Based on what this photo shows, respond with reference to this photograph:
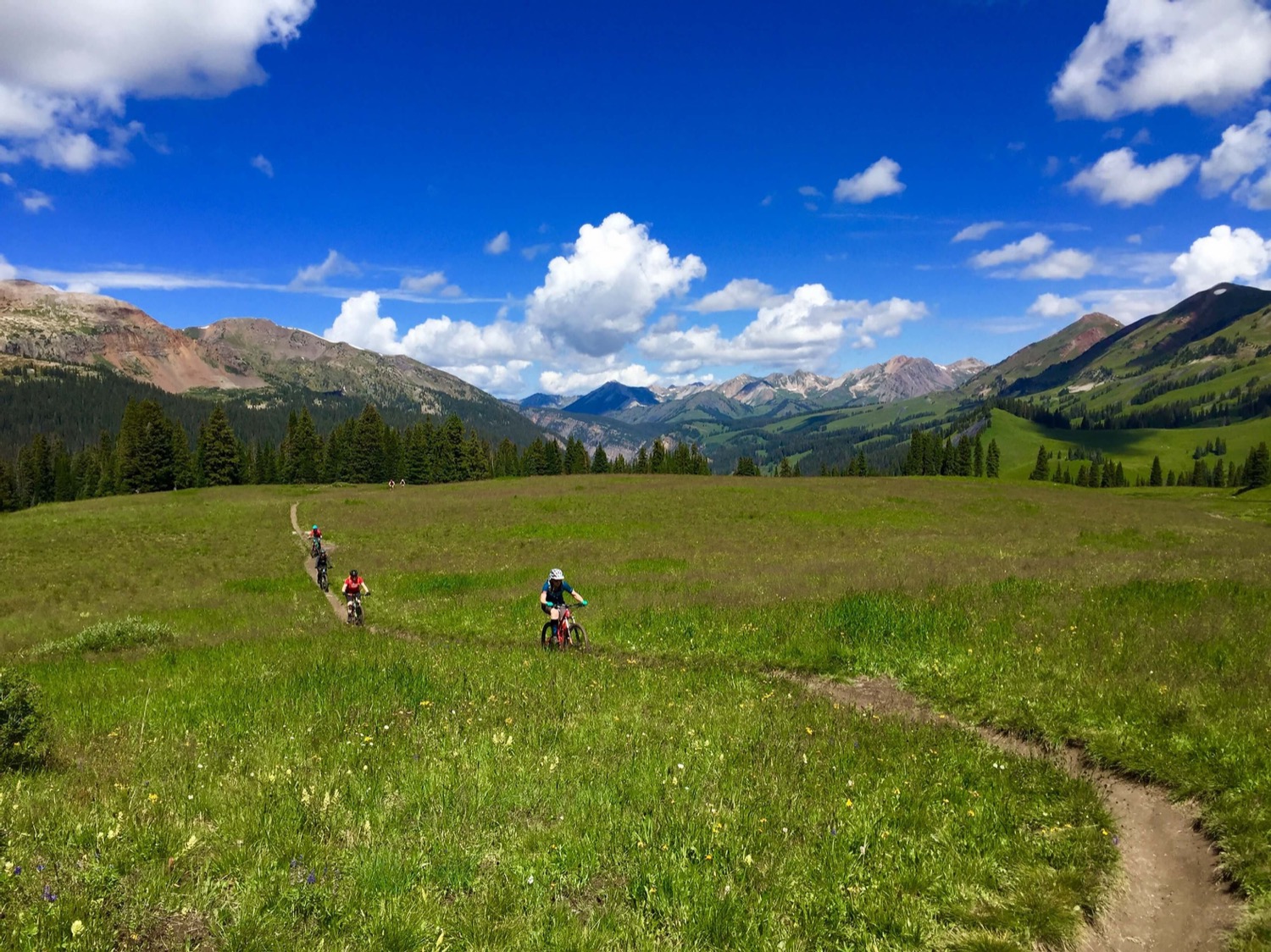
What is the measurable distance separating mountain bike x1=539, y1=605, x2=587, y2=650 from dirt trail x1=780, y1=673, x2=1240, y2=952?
9.70m

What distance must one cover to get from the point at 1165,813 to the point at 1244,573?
14.4 meters

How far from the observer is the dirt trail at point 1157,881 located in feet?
17.5

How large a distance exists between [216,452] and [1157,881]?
10874 centimetres

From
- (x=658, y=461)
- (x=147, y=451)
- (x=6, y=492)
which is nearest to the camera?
(x=147, y=451)

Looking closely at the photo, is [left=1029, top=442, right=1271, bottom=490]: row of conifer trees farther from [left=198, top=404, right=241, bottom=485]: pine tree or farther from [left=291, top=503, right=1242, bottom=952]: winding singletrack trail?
[left=198, top=404, right=241, bottom=485]: pine tree

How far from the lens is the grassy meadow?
4973mm

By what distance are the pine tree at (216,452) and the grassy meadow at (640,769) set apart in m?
83.1

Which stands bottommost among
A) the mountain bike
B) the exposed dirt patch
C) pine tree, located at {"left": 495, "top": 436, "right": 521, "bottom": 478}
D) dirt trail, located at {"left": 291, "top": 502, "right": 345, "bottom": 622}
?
dirt trail, located at {"left": 291, "top": 502, "right": 345, "bottom": 622}

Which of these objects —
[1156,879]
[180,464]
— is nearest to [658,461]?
[180,464]

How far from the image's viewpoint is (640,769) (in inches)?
294

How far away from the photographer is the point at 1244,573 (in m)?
16.7

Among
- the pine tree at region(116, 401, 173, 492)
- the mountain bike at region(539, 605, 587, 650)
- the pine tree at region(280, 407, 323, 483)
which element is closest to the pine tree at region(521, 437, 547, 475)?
the pine tree at region(280, 407, 323, 483)

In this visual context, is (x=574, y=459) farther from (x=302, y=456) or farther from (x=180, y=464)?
(x=180, y=464)

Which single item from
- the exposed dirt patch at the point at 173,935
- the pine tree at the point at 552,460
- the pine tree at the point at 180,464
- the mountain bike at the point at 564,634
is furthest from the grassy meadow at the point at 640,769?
the pine tree at the point at 552,460
